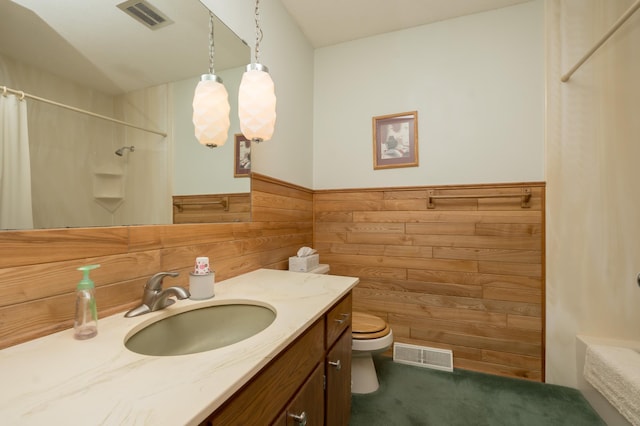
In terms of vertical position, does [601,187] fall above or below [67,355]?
above

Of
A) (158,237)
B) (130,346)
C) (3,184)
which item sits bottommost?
(130,346)

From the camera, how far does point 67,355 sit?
0.60 metres

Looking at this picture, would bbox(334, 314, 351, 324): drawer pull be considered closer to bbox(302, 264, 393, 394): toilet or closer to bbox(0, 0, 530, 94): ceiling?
bbox(302, 264, 393, 394): toilet

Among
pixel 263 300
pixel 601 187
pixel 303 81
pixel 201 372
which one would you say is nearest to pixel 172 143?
pixel 263 300

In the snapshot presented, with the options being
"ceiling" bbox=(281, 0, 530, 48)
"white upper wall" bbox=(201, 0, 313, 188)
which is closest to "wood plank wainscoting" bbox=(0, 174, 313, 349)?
"white upper wall" bbox=(201, 0, 313, 188)

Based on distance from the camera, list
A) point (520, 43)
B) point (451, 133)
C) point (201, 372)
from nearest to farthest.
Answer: point (201, 372) → point (520, 43) → point (451, 133)

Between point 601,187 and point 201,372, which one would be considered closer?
point 201,372

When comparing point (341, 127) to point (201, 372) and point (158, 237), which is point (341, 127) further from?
point (201, 372)

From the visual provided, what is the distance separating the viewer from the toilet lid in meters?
1.59

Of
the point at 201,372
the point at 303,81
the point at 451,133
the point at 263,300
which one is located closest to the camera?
the point at 201,372

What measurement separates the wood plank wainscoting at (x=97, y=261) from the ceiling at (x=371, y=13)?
167cm

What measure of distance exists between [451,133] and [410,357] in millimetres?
1691

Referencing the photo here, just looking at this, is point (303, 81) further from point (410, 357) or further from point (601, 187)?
point (410, 357)

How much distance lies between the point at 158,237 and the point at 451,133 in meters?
2.01
